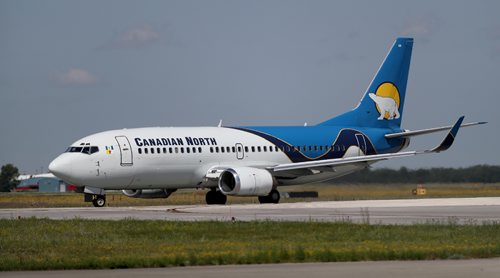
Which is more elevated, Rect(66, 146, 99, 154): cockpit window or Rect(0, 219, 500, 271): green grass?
Rect(66, 146, 99, 154): cockpit window

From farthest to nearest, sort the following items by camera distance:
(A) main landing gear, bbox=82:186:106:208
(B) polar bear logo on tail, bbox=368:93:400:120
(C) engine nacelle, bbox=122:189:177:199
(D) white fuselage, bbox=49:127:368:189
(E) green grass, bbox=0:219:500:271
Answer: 1. (B) polar bear logo on tail, bbox=368:93:400:120
2. (C) engine nacelle, bbox=122:189:177:199
3. (A) main landing gear, bbox=82:186:106:208
4. (D) white fuselage, bbox=49:127:368:189
5. (E) green grass, bbox=0:219:500:271

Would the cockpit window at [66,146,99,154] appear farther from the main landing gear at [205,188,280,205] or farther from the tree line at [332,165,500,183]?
the tree line at [332,165,500,183]

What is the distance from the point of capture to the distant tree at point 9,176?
5266 inches

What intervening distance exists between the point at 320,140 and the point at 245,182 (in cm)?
656

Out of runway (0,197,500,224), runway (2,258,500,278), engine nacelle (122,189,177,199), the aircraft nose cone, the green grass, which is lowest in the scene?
runway (2,258,500,278)

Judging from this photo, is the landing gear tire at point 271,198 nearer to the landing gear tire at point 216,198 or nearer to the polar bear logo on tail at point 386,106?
the landing gear tire at point 216,198

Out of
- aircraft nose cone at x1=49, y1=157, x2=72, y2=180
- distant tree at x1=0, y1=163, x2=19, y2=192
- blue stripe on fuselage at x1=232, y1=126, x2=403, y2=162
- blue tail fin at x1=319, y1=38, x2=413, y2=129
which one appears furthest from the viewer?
distant tree at x1=0, y1=163, x2=19, y2=192

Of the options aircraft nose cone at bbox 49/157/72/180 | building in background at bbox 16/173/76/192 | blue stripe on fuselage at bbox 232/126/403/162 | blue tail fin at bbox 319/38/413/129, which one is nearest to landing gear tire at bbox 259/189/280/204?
blue stripe on fuselage at bbox 232/126/403/162

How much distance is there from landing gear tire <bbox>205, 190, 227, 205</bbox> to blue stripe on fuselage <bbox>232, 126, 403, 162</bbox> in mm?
3235

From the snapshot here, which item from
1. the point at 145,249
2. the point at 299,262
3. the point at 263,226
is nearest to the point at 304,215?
the point at 263,226

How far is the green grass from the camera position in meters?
20.4

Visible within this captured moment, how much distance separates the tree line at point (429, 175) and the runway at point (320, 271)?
42019 millimetres

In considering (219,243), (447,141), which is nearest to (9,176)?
(447,141)

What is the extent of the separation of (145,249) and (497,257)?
23.1 feet
